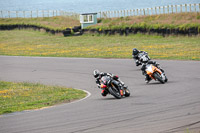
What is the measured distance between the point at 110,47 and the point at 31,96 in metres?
24.3

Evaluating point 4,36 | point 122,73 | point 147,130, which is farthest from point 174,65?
point 4,36

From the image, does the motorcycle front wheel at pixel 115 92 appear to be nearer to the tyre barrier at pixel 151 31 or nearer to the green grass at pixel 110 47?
the green grass at pixel 110 47

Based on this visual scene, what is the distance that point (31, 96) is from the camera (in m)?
15.1

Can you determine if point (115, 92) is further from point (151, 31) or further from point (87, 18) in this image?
point (87, 18)

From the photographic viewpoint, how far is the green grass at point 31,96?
12.7 m

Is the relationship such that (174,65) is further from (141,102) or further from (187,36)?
(187,36)

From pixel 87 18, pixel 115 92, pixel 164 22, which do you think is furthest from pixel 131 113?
pixel 87 18

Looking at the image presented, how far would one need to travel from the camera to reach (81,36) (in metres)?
53.9

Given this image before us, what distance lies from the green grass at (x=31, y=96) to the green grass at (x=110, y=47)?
1123 centimetres

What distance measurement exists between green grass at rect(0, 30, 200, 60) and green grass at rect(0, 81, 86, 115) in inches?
442

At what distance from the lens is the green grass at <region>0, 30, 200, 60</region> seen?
1197 inches

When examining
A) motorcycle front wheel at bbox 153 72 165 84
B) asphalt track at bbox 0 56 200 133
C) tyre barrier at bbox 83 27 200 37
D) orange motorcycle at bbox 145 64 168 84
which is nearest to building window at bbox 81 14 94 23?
tyre barrier at bbox 83 27 200 37

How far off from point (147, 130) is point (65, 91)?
8.36 metres

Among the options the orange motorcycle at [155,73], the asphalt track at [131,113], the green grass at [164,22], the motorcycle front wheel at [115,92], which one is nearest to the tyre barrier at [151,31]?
the green grass at [164,22]
